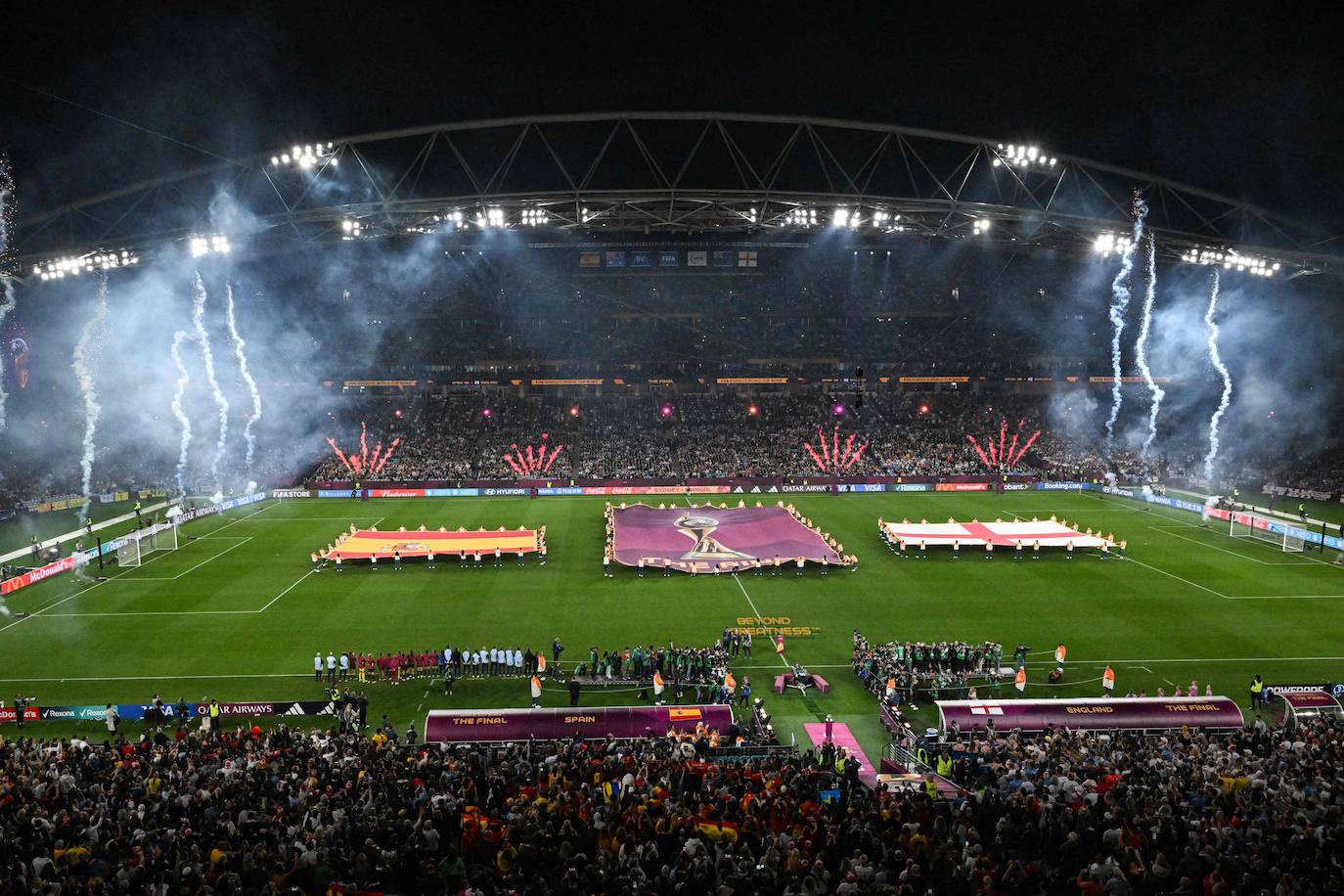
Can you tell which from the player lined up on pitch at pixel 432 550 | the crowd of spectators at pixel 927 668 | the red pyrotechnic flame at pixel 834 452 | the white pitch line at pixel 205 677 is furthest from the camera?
the red pyrotechnic flame at pixel 834 452

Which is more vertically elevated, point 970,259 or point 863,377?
point 970,259

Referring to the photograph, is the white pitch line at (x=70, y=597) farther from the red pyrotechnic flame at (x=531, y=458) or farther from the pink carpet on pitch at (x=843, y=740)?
the pink carpet on pitch at (x=843, y=740)

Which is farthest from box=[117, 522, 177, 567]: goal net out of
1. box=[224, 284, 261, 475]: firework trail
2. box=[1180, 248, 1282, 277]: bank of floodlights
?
box=[1180, 248, 1282, 277]: bank of floodlights

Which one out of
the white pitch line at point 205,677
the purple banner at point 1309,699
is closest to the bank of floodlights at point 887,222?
the purple banner at point 1309,699

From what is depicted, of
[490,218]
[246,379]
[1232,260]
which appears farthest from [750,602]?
[246,379]

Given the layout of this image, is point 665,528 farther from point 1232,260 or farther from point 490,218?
point 1232,260

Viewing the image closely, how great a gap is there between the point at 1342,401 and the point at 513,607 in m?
63.5

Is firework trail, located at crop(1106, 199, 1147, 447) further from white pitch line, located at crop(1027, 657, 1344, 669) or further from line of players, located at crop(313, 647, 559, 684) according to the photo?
line of players, located at crop(313, 647, 559, 684)

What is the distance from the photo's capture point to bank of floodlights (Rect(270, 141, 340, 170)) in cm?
3844

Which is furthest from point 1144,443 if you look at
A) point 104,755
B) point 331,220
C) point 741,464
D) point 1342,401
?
point 104,755

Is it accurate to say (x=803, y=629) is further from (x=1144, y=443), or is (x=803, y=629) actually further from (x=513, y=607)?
(x=1144, y=443)

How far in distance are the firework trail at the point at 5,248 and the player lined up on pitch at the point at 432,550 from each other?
20.0m

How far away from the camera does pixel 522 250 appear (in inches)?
3086

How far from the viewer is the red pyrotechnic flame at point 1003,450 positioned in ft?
215
